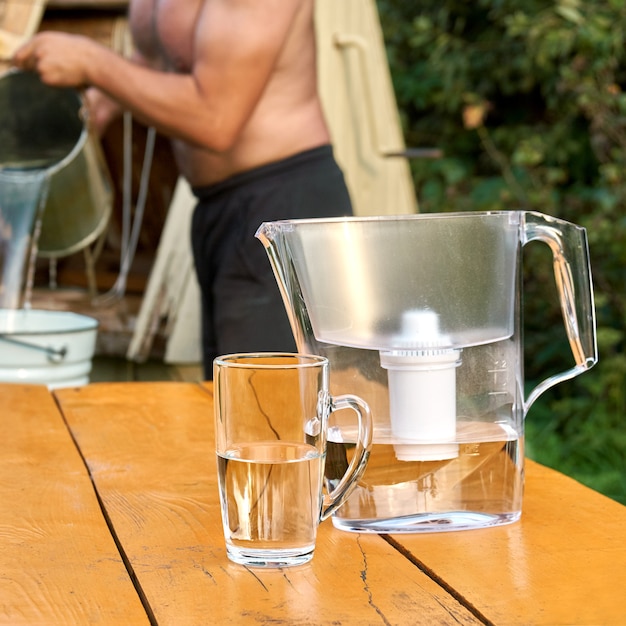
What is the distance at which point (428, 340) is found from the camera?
2.44 ft

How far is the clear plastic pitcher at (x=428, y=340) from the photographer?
0.74 metres

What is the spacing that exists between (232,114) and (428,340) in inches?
48.9

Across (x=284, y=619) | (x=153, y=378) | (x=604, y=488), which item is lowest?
(x=604, y=488)

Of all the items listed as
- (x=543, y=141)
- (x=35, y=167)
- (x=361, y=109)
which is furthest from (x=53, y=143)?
(x=543, y=141)

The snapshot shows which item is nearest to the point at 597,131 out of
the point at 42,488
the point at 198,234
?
the point at 198,234

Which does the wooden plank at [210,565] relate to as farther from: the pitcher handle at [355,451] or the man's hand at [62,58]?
the man's hand at [62,58]

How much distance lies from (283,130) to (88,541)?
1454 mm

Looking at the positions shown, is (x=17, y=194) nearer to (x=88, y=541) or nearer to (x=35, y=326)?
(x=35, y=326)

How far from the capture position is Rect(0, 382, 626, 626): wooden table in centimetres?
61

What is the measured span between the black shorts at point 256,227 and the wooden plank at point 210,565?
93 cm

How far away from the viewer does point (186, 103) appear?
1930mm

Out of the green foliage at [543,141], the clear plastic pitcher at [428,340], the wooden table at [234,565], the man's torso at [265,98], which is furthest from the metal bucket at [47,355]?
the green foliage at [543,141]

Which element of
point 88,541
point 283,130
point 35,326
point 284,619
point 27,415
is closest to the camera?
point 284,619

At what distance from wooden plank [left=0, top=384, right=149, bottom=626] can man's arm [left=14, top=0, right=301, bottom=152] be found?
36.6 inches
